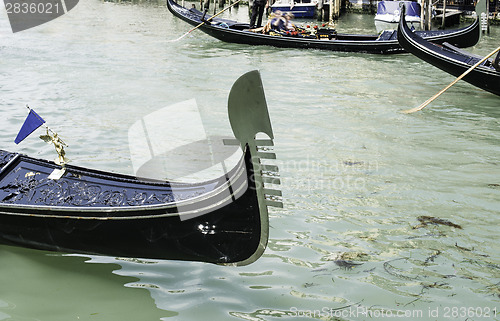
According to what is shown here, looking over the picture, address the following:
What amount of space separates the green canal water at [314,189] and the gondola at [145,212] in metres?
0.15

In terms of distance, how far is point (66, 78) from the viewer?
5.15 metres

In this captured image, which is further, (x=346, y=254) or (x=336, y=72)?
(x=336, y=72)

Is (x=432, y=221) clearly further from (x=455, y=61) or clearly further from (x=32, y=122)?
(x=455, y=61)

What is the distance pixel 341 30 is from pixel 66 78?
5982 mm

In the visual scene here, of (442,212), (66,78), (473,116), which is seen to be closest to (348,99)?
(473,116)

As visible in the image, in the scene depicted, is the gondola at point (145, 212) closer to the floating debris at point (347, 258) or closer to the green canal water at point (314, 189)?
A: the green canal water at point (314, 189)

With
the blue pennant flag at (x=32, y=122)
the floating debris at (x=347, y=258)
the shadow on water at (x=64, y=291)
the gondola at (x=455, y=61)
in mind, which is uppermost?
the blue pennant flag at (x=32, y=122)

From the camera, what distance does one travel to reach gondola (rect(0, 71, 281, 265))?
1596mm

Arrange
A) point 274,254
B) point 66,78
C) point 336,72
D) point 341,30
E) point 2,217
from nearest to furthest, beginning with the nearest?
point 2,217 → point 274,254 → point 66,78 → point 336,72 → point 341,30

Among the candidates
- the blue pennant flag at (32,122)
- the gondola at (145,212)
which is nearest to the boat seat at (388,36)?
the gondola at (145,212)

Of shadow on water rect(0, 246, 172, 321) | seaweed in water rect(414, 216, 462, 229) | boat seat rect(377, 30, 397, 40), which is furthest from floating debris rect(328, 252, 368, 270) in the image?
boat seat rect(377, 30, 397, 40)

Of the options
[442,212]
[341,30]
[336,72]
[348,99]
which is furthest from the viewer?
[341,30]

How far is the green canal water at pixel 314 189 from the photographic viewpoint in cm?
181

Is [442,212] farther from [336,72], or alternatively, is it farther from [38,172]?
[336,72]
